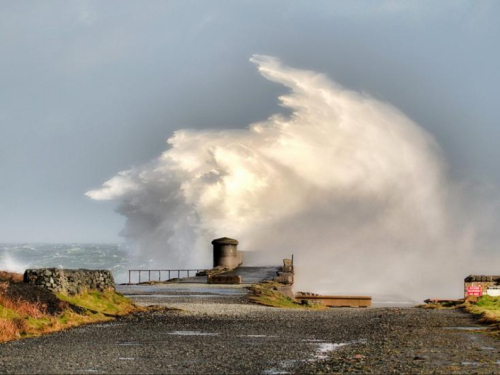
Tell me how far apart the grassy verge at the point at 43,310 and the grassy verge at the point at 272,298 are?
28.6 feet

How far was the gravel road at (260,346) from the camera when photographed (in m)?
14.6

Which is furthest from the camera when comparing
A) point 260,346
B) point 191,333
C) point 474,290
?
point 474,290

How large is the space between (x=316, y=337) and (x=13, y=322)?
768 cm

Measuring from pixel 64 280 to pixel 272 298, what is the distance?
13965mm

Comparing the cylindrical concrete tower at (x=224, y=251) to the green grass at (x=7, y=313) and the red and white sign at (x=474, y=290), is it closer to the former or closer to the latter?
the red and white sign at (x=474, y=290)

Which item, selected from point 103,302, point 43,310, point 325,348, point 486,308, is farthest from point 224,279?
point 325,348

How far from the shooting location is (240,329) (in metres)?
22.7

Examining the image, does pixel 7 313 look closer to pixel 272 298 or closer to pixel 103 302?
pixel 103 302

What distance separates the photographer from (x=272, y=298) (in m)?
39.8

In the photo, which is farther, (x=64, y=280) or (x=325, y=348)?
(x=64, y=280)

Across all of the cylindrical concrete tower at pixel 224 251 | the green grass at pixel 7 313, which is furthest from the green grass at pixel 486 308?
the cylindrical concrete tower at pixel 224 251

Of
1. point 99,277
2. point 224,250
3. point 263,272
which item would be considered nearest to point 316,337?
point 99,277

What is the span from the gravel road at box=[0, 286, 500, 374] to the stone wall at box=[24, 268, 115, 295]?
2924 millimetres

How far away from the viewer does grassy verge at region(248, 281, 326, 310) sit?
37375 millimetres
